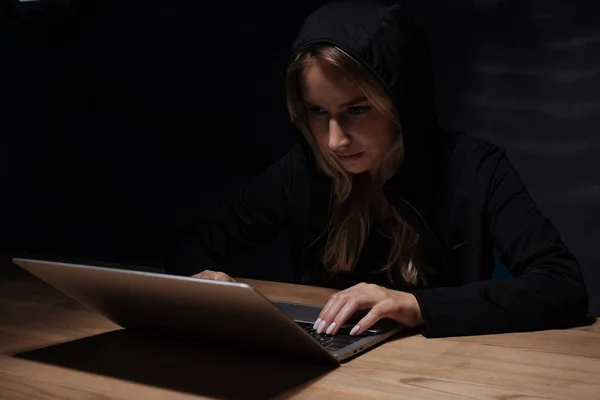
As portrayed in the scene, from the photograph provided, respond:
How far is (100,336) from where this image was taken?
1.21m

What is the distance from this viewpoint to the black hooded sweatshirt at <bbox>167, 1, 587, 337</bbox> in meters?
1.27

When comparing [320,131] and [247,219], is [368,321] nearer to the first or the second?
[320,131]

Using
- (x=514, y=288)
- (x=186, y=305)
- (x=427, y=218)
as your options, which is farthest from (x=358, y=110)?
(x=186, y=305)

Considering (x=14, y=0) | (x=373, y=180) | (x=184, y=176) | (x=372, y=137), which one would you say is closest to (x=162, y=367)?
(x=372, y=137)

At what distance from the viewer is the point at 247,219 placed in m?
1.96

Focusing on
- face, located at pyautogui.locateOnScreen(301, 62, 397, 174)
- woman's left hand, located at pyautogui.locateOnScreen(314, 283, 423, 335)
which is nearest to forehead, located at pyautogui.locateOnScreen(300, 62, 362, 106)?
face, located at pyautogui.locateOnScreen(301, 62, 397, 174)

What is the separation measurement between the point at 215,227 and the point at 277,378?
39.3 inches

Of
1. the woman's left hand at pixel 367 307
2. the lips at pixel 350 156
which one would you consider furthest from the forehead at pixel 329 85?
the woman's left hand at pixel 367 307

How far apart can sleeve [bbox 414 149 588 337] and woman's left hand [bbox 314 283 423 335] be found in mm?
24

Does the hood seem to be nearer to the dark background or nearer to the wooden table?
the wooden table

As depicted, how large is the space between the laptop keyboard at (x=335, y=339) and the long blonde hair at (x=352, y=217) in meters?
0.55

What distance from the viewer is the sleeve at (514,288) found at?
1209 millimetres

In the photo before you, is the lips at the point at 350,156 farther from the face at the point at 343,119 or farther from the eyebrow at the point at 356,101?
the eyebrow at the point at 356,101

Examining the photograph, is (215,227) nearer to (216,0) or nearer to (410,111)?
Result: (410,111)
